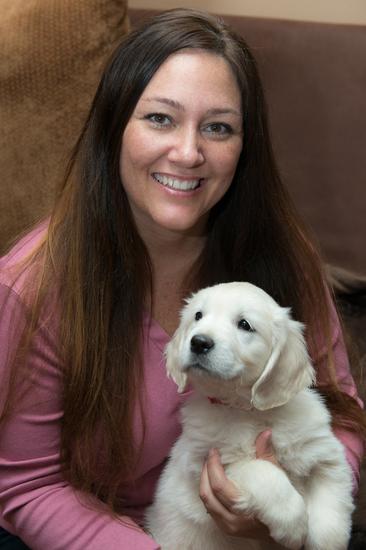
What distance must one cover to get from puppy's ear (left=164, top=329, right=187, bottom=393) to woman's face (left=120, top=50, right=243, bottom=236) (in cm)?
24

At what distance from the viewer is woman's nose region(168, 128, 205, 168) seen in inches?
57.8

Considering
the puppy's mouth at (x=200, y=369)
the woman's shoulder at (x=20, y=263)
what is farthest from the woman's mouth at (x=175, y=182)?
the puppy's mouth at (x=200, y=369)

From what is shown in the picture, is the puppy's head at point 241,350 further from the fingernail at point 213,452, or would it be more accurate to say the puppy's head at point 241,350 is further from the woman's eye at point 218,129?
the woman's eye at point 218,129

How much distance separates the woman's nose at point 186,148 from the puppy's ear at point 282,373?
0.33 meters

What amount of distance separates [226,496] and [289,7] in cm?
180

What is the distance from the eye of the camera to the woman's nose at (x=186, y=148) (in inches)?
57.8

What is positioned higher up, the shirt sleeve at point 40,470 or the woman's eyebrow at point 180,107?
the woman's eyebrow at point 180,107

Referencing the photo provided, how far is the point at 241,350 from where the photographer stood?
1.36 meters

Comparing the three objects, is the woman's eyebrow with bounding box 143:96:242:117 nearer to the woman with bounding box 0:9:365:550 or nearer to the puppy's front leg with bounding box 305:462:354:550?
the woman with bounding box 0:9:365:550

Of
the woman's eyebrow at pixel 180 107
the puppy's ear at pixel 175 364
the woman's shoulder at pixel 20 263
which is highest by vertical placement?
the woman's eyebrow at pixel 180 107

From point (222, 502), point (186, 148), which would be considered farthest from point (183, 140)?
point (222, 502)

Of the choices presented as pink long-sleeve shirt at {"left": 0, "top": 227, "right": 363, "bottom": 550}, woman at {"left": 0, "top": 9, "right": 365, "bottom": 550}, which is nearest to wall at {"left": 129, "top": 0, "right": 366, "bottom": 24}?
woman at {"left": 0, "top": 9, "right": 365, "bottom": 550}

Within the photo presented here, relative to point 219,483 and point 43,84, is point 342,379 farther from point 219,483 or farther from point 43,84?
point 43,84

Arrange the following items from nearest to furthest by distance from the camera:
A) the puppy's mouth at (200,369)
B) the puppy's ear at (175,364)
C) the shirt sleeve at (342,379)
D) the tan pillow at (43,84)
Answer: the puppy's mouth at (200,369)
the puppy's ear at (175,364)
the shirt sleeve at (342,379)
the tan pillow at (43,84)
